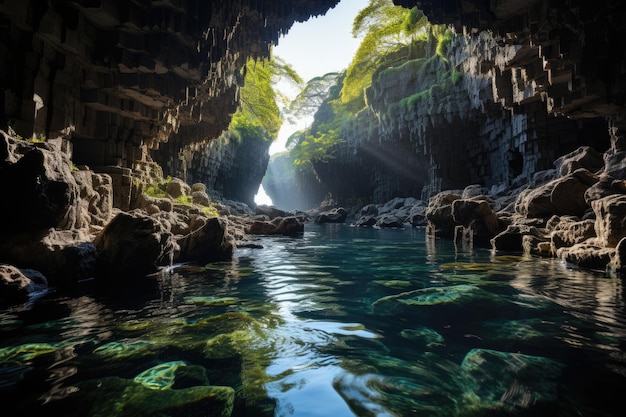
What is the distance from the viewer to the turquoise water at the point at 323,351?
76.8 inches

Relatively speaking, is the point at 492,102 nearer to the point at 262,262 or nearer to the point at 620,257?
the point at 620,257

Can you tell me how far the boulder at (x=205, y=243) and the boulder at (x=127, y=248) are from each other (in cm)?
163

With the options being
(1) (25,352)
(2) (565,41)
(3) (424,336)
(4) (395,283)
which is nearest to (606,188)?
(2) (565,41)

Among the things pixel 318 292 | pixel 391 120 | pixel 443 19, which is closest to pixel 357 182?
pixel 391 120

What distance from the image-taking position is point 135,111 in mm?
11188

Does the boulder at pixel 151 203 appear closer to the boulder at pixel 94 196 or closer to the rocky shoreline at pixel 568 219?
the boulder at pixel 94 196

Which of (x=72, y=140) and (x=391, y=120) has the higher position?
(x=391, y=120)

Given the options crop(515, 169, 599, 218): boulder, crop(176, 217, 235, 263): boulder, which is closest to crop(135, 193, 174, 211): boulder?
crop(176, 217, 235, 263): boulder

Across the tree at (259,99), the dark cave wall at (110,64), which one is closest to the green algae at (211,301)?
the dark cave wall at (110,64)

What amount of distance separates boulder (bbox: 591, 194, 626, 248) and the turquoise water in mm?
1029

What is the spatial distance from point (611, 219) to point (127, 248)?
7.92 meters

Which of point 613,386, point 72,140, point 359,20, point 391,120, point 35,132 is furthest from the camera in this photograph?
point 359,20

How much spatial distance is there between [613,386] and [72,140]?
13.1m

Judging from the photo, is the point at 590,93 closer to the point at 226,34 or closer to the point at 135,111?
the point at 226,34
